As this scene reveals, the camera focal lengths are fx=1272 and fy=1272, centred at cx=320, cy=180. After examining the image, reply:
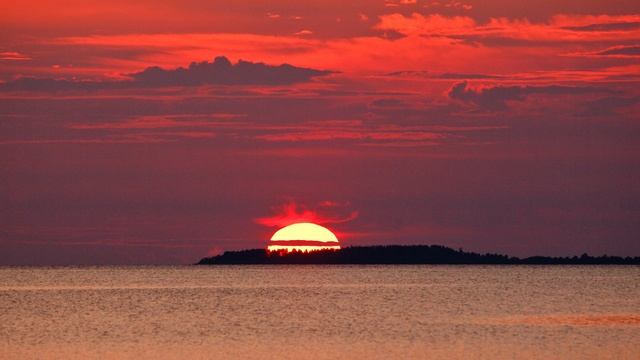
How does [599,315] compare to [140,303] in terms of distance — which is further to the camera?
[140,303]

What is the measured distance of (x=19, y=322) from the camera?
303 ft

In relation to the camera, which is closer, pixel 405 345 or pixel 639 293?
pixel 405 345

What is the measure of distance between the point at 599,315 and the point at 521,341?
2966 cm

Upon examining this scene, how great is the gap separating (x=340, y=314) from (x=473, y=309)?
15621 mm

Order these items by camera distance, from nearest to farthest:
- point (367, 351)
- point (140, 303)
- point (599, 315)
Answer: point (367, 351)
point (599, 315)
point (140, 303)

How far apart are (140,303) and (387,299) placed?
26.7 m

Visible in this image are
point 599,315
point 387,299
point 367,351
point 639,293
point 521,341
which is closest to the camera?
point 367,351

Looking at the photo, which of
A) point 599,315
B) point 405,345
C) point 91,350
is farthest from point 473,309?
point 91,350

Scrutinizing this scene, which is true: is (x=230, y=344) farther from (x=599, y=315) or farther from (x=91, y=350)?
(x=599, y=315)

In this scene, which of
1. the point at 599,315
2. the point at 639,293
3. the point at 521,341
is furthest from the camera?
the point at 639,293

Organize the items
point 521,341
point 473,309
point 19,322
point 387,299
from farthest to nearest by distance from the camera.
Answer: point 387,299
point 473,309
point 19,322
point 521,341

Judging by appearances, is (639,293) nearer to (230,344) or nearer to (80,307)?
(80,307)

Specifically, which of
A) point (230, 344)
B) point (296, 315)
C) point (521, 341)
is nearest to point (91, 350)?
point (230, 344)

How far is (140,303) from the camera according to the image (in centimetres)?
12556
